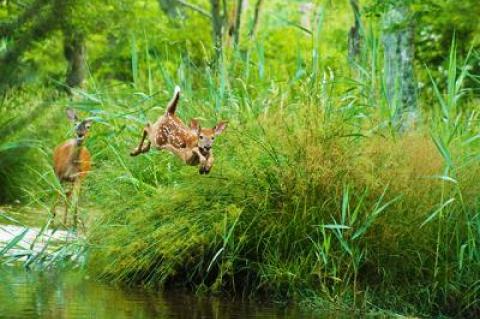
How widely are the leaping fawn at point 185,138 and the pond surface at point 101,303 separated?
0.96 m

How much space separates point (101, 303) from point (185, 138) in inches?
50.0

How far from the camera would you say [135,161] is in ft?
32.2

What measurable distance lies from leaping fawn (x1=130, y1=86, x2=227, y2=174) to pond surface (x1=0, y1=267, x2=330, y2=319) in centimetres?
96

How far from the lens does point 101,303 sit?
297 inches

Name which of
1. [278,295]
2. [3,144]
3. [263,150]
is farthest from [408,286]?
[3,144]

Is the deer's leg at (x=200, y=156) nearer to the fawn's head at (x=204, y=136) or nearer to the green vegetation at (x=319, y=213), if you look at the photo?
the fawn's head at (x=204, y=136)

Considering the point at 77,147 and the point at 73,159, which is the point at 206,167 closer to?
the point at 77,147

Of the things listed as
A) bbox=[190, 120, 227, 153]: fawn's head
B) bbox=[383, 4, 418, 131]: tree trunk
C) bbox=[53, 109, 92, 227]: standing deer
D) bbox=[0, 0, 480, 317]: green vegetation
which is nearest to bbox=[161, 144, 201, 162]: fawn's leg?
bbox=[190, 120, 227, 153]: fawn's head

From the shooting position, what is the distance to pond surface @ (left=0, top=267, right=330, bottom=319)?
6.97m

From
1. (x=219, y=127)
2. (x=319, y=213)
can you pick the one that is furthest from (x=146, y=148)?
(x=319, y=213)

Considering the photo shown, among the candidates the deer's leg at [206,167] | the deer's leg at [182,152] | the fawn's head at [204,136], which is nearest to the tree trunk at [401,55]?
the deer's leg at [182,152]

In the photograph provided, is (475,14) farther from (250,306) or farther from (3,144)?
(3,144)

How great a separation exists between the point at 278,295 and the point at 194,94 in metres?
2.79

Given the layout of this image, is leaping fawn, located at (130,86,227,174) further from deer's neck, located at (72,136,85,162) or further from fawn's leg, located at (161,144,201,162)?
deer's neck, located at (72,136,85,162)
